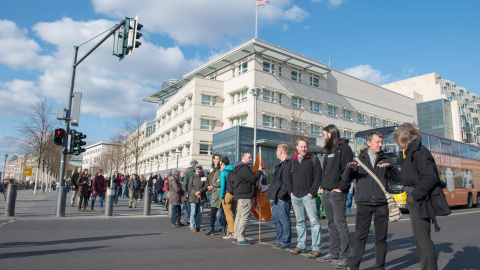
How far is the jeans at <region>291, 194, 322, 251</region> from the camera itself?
585 cm

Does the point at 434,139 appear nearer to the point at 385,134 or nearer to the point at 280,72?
the point at 385,134

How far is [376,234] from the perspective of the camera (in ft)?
15.1

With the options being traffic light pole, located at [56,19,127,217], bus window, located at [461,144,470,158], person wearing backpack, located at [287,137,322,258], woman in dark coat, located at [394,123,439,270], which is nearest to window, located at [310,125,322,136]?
bus window, located at [461,144,470,158]

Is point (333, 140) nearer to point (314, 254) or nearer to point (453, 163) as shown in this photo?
point (314, 254)

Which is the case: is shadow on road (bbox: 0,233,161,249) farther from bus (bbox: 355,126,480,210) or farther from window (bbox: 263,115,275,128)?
window (bbox: 263,115,275,128)

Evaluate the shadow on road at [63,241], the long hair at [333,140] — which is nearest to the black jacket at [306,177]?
the long hair at [333,140]

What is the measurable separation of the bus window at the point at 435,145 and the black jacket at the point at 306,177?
15.4 m

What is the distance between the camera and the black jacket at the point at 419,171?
392cm

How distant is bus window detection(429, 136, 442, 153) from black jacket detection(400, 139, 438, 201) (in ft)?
54.2

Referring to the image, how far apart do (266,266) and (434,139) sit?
57.4 ft

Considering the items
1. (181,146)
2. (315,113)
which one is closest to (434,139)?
(315,113)

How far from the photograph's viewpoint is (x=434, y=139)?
62.3ft

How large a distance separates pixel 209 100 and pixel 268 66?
32.4ft

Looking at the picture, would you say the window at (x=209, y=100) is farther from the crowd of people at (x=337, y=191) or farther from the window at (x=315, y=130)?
the crowd of people at (x=337, y=191)
